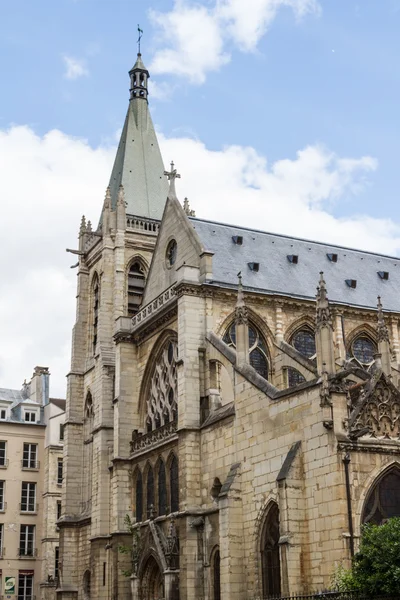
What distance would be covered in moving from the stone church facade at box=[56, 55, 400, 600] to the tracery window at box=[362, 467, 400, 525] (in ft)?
0.13

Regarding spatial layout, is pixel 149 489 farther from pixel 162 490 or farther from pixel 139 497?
pixel 162 490

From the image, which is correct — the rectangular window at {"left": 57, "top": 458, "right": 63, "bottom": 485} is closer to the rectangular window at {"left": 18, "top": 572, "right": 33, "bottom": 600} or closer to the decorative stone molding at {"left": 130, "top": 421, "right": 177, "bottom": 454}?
the rectangular window at {"left": 18, "top": 572, "right": 33, "bottom": 600}

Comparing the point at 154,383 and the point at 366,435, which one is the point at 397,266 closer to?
the point at 154,383

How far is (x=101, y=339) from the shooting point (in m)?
43.6

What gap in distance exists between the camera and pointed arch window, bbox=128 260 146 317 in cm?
4441

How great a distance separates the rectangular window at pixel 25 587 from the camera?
167 feet

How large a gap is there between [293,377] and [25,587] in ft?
85.6

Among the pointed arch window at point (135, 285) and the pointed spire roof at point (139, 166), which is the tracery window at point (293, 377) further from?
the pointed spire roof at point (139, 166)

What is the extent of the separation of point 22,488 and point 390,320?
26.3 meters

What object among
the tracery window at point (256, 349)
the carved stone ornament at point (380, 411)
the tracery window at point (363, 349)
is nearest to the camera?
the carved stone ornament at point (380, 411)

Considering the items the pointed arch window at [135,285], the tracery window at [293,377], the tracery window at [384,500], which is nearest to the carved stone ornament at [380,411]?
the tracery window at [384,500]

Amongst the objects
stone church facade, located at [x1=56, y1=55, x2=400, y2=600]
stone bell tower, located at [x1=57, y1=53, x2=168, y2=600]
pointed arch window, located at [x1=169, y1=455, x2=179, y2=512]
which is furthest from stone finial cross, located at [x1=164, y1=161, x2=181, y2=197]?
pointed arch window, located at [x1=169, y1=455, x2=179, y2=512]

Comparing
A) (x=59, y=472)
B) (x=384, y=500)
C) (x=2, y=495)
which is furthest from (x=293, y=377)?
(x=2, y=495)

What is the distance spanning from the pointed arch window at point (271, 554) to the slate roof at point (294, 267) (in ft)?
34.9
